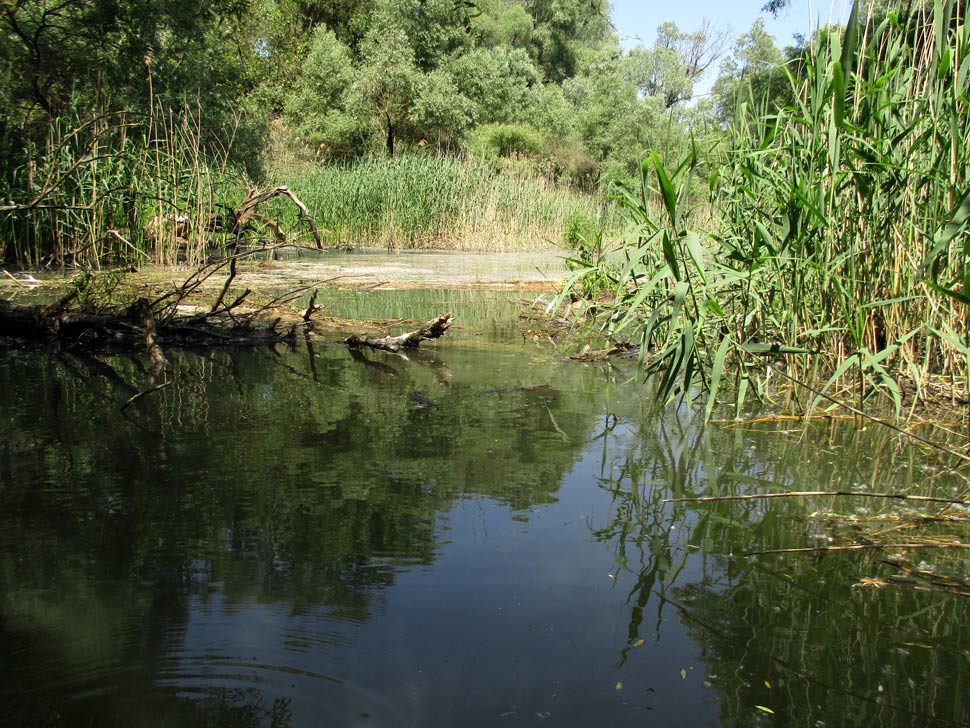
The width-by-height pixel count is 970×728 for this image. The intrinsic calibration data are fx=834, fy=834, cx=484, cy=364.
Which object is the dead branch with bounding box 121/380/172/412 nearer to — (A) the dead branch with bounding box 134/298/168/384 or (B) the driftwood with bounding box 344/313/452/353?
(A) the dead branch with bounding box 134/298/168/384

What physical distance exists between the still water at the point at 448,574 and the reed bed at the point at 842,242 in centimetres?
33

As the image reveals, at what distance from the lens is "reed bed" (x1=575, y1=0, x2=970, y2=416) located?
2672 mm

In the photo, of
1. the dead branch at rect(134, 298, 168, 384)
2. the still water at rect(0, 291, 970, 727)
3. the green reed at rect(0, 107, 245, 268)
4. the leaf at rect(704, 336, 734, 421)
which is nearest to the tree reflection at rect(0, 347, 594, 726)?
the still water at rect(0, 291, 970, 727)

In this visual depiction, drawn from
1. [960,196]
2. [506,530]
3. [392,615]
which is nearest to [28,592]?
[392,615]

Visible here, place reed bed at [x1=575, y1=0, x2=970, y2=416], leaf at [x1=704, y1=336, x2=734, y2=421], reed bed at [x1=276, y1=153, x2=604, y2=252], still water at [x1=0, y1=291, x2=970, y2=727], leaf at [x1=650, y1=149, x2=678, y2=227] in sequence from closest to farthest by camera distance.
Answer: still water at [x1=0, y1=291, x2=970, y2=727] < leaf at [x1=650, y1=149, x2=678, y2=227] < leaf at [x1=704, y1=336, x2=734, y2=421] < reed bed at [x1=575, y1=0, x2=970, y2=416] < reed bed at [x1=276, y1=153, x2=604, y2=252]

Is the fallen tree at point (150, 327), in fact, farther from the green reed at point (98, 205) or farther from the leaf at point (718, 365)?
the green reed at point (98, 205)

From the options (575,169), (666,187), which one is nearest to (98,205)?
(666,187)

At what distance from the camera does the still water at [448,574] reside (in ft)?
4.21

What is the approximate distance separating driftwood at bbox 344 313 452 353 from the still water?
127 centimetres

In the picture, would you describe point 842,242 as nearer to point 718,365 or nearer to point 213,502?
point 718,365

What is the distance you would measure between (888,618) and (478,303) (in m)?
5.40

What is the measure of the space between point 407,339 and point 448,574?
2.71m

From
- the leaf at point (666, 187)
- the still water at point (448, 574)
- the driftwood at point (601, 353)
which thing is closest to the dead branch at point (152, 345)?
the still water at point (448, 574)

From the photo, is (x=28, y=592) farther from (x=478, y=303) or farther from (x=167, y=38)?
(x=167, y=38)
